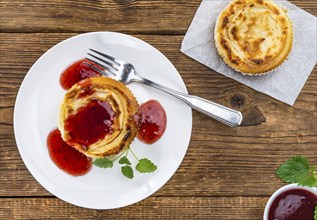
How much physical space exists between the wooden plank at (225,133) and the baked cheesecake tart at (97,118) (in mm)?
273

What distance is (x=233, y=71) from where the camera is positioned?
2086 millimetres

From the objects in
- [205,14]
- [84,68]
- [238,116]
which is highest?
[205,14]

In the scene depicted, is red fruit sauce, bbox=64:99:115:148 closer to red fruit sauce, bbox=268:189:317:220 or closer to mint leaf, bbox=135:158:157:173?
mint leaf, bbox=135:158:157:173

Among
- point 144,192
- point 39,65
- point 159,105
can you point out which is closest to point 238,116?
point 159,105

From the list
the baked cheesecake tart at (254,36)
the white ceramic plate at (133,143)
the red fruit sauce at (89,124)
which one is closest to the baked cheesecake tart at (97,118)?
the red fruit sauce at (89,124)

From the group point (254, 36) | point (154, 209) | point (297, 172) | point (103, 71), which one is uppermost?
point (254, 36)

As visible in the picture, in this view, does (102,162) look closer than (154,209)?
Yes

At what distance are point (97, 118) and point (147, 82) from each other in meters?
0.25

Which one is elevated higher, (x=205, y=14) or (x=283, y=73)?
Answer: (x=205, y=14)

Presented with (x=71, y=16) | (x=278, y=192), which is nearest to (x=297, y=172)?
(x=278, y=192)

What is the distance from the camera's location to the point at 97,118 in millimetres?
1895

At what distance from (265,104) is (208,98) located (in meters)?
0.23

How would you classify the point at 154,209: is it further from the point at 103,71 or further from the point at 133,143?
the point at 103,71

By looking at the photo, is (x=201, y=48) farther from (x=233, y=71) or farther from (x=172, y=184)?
(x=172, y=184)
